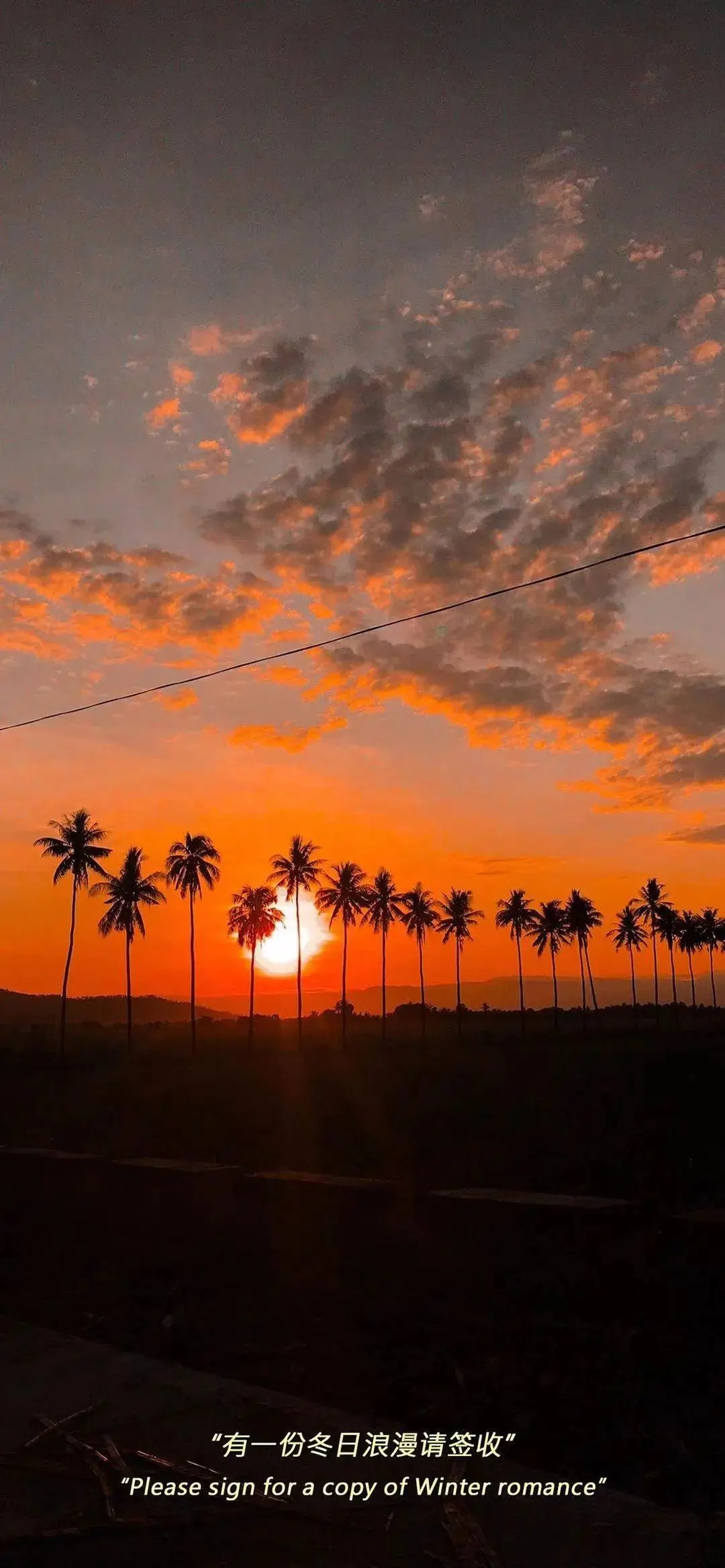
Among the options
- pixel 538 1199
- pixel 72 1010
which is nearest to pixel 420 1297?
pixel 538 1199

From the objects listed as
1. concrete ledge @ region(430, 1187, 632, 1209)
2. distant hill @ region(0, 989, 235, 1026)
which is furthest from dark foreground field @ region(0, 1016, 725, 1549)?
distant hill @ region(0, 989, 235, 1026)

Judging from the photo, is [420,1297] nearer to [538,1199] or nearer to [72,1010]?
[538,1199]

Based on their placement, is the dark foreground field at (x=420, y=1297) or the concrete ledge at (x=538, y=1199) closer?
the dark foreground field at (x=420, y=1297)

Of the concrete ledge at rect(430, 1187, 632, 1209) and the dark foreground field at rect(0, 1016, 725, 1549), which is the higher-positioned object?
the concrete ledge at rect(430, 1187, 632, 1209)

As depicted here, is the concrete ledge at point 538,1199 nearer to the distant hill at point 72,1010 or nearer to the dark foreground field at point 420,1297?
the dark foreground field at point 420,1297

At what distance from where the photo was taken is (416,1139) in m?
27.2

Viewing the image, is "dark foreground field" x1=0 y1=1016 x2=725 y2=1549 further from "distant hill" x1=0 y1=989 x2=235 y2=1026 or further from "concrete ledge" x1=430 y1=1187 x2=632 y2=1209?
"distant hill" x1=0 y1=989 x2=235 y2=1026

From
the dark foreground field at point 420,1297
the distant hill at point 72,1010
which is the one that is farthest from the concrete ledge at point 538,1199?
the distant hill at point 72,1010

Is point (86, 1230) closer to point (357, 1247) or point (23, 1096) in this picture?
point (357, 1247)

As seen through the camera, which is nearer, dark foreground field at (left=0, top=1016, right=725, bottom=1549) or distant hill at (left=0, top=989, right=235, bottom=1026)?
dark foreground field at (left=0, top=1016, right=725, bottom=1549)

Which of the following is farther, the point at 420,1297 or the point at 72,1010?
the point at 72,1010

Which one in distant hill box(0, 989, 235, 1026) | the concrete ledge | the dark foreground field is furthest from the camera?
distant hill box(0, 989, 235, 1026)

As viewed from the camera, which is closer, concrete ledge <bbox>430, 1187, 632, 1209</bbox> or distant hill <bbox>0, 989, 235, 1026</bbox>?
concrete ledge <bbox>430, 1187, 632, 1209</bbox>

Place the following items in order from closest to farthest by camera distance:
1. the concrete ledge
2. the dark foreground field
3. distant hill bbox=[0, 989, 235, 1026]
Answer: the dark foreground field < the concrete ledge < distant hill bbox=[0, 989, 235, 1026]
